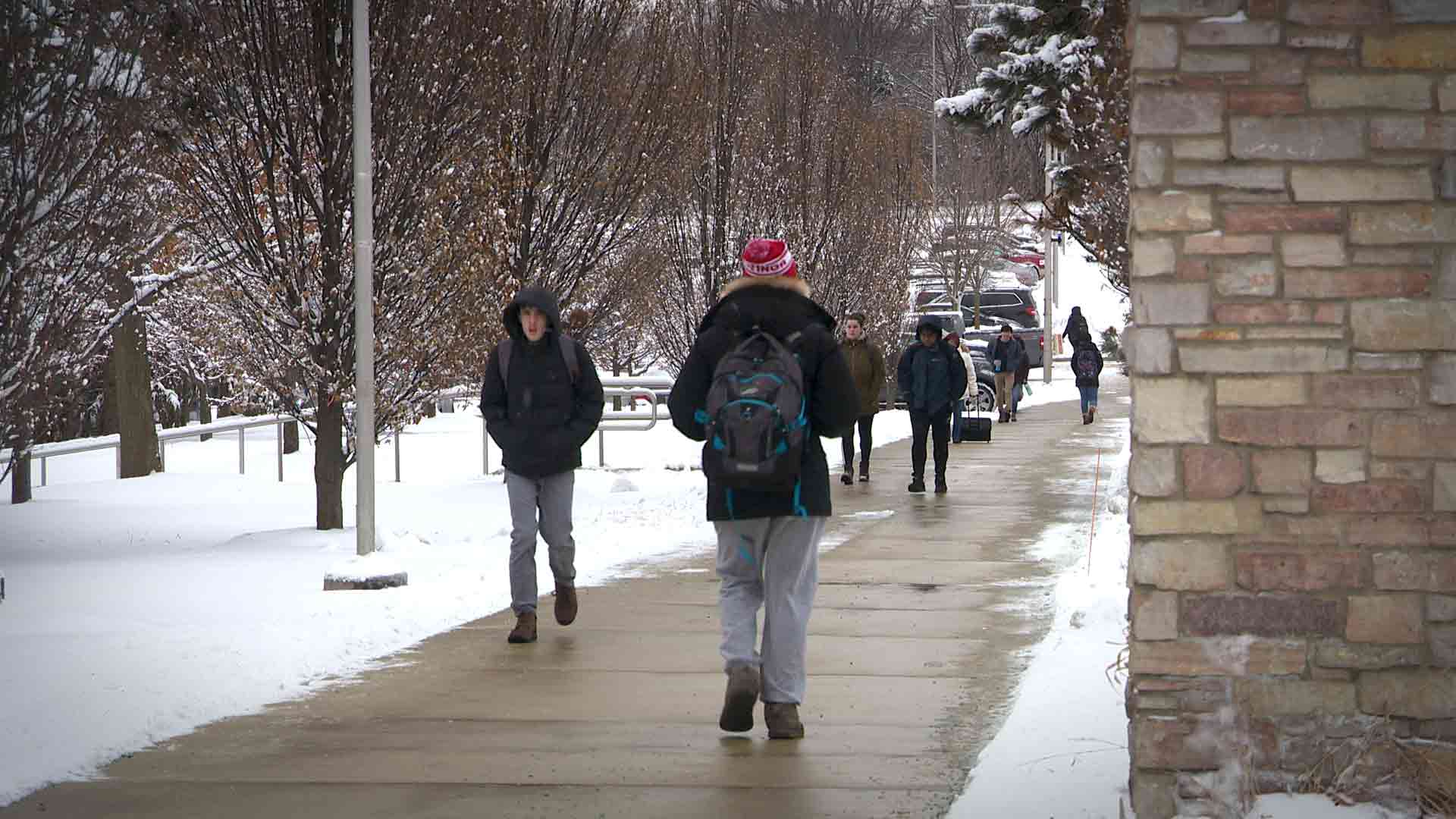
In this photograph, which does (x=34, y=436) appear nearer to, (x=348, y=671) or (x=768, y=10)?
(x=348, y=671)

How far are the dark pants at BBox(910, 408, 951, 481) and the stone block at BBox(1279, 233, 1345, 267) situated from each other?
1178cm

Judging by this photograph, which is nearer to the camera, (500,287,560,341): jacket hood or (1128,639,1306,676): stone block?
(1128,639,1306,676): stone block

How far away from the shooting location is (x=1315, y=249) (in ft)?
18.3

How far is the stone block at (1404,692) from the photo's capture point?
18.3ft

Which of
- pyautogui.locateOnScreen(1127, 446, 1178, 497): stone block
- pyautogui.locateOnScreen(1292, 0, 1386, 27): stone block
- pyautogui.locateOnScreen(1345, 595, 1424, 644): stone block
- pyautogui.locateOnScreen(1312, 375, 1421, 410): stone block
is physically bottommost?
pyautogui.locateOnScreen(1345, 595, 1424, 644): stone block

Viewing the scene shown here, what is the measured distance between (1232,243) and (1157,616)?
112 centimetres

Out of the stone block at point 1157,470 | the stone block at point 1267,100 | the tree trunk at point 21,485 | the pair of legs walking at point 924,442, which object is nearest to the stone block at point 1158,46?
the stone block at point 1267,100

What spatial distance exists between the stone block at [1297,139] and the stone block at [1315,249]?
23 cm

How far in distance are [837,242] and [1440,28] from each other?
21.1m

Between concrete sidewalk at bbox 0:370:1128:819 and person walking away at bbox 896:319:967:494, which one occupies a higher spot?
person walking away at bbox 896:319:967:494

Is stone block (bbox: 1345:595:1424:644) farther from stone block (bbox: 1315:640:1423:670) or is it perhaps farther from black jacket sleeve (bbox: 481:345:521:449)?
black jacket sleeve (bbox: 481:345:521:449)

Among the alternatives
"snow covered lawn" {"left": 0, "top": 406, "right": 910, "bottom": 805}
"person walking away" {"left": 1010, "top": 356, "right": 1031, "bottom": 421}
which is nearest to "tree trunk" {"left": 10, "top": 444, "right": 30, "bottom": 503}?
"snow covered lawn" {"left": 0, "top": 406, "right": 910, "bottom": 805}

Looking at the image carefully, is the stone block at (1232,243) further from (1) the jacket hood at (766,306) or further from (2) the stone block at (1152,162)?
(1) the jacket hood at (766,306)

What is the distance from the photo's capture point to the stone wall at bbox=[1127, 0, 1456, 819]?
5.54 m
